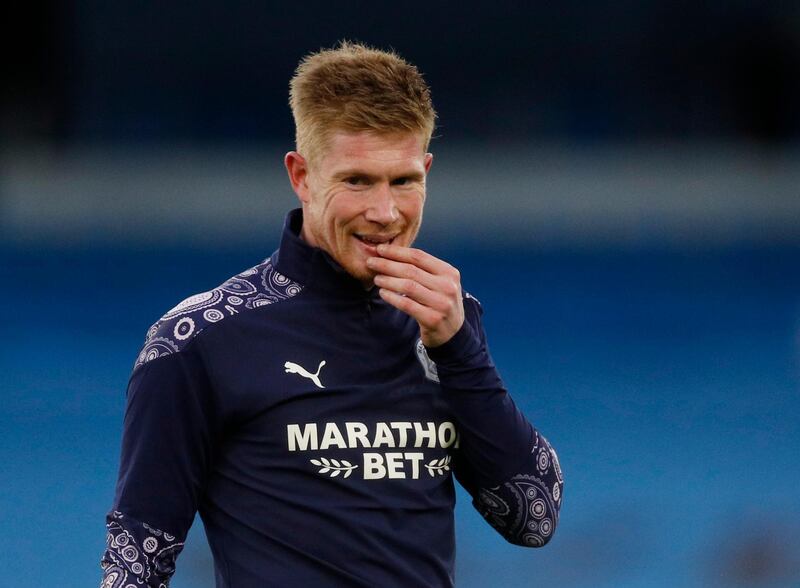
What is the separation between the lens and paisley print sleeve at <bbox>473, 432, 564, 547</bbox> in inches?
80.1

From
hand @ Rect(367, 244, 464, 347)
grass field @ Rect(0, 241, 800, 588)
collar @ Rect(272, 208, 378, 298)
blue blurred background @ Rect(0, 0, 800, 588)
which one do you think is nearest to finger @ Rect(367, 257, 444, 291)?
hand @ Rect(367, 244, 464, 347)

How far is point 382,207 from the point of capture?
1923 mm

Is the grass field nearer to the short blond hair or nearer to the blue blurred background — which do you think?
the blue blurred background

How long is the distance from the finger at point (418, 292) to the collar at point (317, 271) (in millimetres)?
126

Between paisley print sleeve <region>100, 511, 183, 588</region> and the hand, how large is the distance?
1.40 feet

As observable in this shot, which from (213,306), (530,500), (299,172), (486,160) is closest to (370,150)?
(299,172)

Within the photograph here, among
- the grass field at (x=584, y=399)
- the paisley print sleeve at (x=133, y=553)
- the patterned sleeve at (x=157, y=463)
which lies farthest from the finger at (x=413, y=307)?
the grass field at (x=584, y=399)

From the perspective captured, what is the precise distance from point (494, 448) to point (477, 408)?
7cm

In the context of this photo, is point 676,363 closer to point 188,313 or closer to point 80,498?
point 80,498

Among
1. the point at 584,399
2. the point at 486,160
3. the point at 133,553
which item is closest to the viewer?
the point at 133,553

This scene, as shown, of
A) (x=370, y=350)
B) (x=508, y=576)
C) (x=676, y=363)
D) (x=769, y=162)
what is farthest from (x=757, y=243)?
(x=370, y=350)

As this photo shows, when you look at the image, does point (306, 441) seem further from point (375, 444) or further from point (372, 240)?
point (372, 240)

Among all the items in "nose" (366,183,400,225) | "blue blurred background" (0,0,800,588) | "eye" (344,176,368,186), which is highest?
"blue blurred background" (0,0,800,588)

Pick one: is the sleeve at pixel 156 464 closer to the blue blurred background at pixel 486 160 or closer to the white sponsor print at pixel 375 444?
the white sponsor print at pixel 375 444
